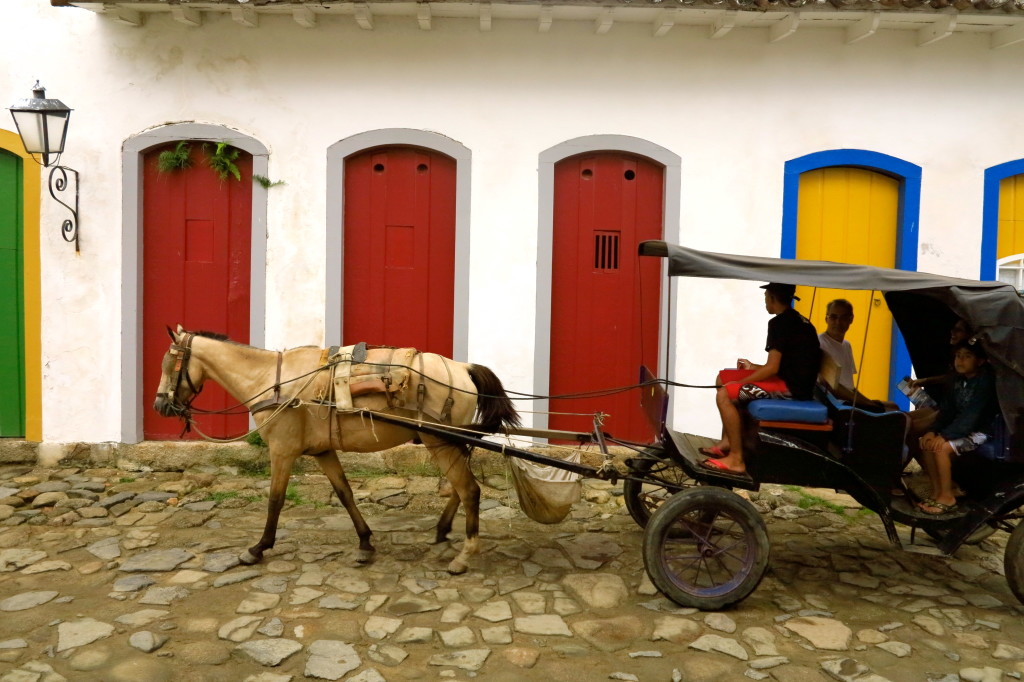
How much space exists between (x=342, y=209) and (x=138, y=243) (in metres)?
1.90

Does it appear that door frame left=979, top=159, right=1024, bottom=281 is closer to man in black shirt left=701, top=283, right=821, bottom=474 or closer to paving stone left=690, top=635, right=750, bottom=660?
man in black shirt left=701, top=283, right=821, bottom=474

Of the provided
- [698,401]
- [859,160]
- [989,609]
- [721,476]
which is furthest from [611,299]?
[989,609]

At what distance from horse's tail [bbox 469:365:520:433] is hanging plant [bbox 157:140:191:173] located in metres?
3.99

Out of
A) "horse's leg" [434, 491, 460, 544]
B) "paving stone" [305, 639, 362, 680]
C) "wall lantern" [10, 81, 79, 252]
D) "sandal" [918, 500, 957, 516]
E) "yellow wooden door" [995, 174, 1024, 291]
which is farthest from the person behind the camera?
"yellow wooden door" [995, 174, 1024, 291]

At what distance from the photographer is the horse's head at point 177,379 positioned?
4961mm

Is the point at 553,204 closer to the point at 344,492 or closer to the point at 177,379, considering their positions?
the point at 344,492

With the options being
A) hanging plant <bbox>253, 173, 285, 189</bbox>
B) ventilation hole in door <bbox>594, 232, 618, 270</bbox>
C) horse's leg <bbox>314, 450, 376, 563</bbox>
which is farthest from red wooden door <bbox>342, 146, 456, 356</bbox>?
horse's leg <bbox>314, 450, 376, 563</bbox>

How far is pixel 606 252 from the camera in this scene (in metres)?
7.59

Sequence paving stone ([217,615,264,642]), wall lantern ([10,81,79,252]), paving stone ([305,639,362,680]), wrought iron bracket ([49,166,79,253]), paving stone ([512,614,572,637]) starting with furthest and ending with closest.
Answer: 1. wrought iron bracket ([49,166,79,253])
2. wall lantern ([10,81,79,252])
3. paving stone ([512,614,572,637])
4. paving stone ([217,615,264,642])
5. paving stone ([305,639,362,680])

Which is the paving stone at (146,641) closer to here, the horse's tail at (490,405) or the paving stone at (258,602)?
the paving stone at (258,602)

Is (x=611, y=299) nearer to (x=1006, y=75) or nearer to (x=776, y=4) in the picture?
(x=776, y=4)

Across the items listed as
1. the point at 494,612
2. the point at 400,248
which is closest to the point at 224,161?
the point at 400,248

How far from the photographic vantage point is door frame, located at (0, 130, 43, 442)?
738 cm

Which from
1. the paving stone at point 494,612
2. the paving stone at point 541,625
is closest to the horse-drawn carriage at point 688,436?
the paving stone at point 494,612
